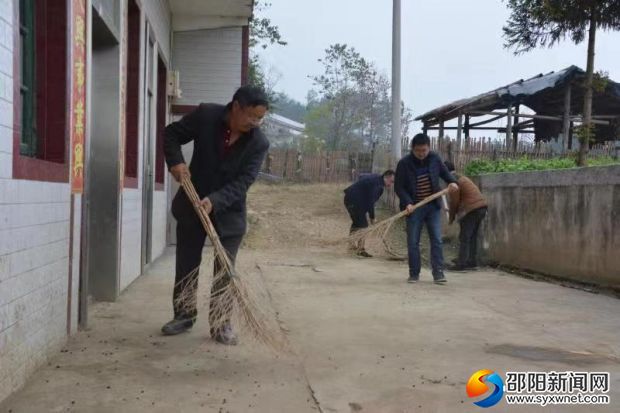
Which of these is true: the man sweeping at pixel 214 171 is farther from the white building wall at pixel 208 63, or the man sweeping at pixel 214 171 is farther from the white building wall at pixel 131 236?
the white building wall at pixel 208 63

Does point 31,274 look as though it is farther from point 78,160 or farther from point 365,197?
point 365,197

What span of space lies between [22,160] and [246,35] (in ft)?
29.2

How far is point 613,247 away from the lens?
22.9ft

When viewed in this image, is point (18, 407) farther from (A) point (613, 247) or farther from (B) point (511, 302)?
(A) point (613, 247)

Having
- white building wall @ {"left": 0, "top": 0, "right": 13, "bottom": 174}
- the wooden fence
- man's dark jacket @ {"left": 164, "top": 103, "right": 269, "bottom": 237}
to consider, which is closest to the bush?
the wooden fence

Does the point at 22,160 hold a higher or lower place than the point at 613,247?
higher

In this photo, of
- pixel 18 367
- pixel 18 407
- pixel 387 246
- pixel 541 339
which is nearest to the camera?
pixel 18 407

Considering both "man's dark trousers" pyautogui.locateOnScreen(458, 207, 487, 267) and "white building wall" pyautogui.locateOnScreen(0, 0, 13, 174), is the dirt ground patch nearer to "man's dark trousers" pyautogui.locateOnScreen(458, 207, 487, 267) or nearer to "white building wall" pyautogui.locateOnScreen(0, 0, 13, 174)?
"man's dark trousers" pyautogui.locateOnScreen(458, 207, 487, 267)

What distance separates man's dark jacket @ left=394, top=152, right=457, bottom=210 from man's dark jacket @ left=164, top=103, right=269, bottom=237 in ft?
12.1

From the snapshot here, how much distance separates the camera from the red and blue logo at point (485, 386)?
3.41m

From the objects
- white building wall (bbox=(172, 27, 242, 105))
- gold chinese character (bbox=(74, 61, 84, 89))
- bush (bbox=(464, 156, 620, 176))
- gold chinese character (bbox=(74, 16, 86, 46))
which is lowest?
bush (bbox=(464, 156, 620, 176))

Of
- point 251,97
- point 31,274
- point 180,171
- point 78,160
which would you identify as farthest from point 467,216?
point 31,274

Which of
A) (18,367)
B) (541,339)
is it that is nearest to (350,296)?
(541,339)

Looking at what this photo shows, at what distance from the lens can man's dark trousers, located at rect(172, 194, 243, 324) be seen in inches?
178
